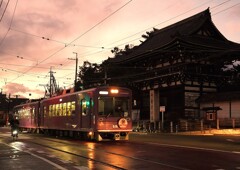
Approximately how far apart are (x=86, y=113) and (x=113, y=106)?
184 cm

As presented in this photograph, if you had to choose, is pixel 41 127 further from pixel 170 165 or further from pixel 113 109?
pixel 170 165

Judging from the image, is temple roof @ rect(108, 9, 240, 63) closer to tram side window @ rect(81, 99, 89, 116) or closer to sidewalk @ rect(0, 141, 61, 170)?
tram side window @ rect(81, 99, 89, 116)

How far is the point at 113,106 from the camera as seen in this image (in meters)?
22.6

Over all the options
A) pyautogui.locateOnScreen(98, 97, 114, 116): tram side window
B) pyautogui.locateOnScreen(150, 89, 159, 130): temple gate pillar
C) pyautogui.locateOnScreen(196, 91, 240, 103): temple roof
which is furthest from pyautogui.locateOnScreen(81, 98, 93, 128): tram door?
pyautogui.locateOnScreen(150, 89, 159, 130): temple gate pillar

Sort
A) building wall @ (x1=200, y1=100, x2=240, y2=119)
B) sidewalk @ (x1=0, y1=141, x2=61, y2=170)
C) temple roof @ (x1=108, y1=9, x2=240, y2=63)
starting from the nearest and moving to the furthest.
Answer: sidewalk @ (x1=0, y1=141, x2=61, y2=170), building wall @ (x1=200, y1=100, x2=240, y2=119), temple roof @ (x1=108, y1=9, x2=240, y2=63)

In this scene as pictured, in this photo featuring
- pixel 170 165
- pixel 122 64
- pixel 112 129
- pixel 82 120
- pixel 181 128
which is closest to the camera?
pixel 170 165

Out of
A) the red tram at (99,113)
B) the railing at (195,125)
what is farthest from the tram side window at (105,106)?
the railing at (195,125)

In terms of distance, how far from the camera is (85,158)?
13977mm

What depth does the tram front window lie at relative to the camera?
22297 millimetres

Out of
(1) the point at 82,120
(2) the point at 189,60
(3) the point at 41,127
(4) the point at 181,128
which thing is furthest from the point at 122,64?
(1) the point at 82,120

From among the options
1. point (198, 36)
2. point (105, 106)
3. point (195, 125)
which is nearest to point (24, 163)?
point (105, 106)

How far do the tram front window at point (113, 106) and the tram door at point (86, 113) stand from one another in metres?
0.78

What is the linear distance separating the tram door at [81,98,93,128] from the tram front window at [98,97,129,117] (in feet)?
2.54

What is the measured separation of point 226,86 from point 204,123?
21.3 ft
